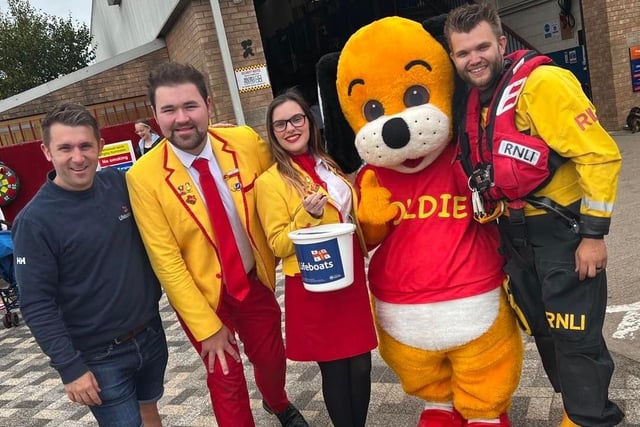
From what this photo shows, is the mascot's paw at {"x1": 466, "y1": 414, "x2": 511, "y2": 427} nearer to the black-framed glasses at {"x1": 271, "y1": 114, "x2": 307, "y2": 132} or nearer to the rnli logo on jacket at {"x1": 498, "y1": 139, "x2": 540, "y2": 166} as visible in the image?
the rnli logo on jacket at {"x1": 498, "y1": 139, "x2": 540, "y2": 166}

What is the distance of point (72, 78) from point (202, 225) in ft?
31.1

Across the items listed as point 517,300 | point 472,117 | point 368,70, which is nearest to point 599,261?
point 517,300

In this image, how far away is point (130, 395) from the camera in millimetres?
2389

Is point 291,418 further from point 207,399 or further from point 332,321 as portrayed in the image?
point 332,321

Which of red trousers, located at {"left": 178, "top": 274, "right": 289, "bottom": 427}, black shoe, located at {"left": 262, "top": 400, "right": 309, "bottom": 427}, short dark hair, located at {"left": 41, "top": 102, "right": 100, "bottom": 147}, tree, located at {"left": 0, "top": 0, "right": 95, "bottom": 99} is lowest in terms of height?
black shoe, located at {"left": 262, "top": 400, "right": 309, "bottom": 427}

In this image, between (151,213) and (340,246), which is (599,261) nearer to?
(340,246)

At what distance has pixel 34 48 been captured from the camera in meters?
23.8

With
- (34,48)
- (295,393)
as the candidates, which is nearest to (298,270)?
(295,393)

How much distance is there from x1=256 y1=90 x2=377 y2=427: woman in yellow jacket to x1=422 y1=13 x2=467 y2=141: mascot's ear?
1.85ft

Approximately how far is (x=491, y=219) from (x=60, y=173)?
1760 mm

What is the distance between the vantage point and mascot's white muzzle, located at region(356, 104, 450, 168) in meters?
2.21

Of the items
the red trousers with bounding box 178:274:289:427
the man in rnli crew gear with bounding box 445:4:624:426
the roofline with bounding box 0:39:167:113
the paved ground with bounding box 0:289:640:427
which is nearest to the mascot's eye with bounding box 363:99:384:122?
the man in rnli crew gear with bounding box 445:4:624:426

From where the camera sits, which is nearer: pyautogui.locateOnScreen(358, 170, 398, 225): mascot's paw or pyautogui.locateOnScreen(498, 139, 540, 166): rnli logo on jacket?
pyautogui.locateOnScreen(498, 139, 540, 166): rnli logo on jacket

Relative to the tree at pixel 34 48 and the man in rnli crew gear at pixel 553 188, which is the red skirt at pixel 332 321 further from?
the tree at pixel 34 48
